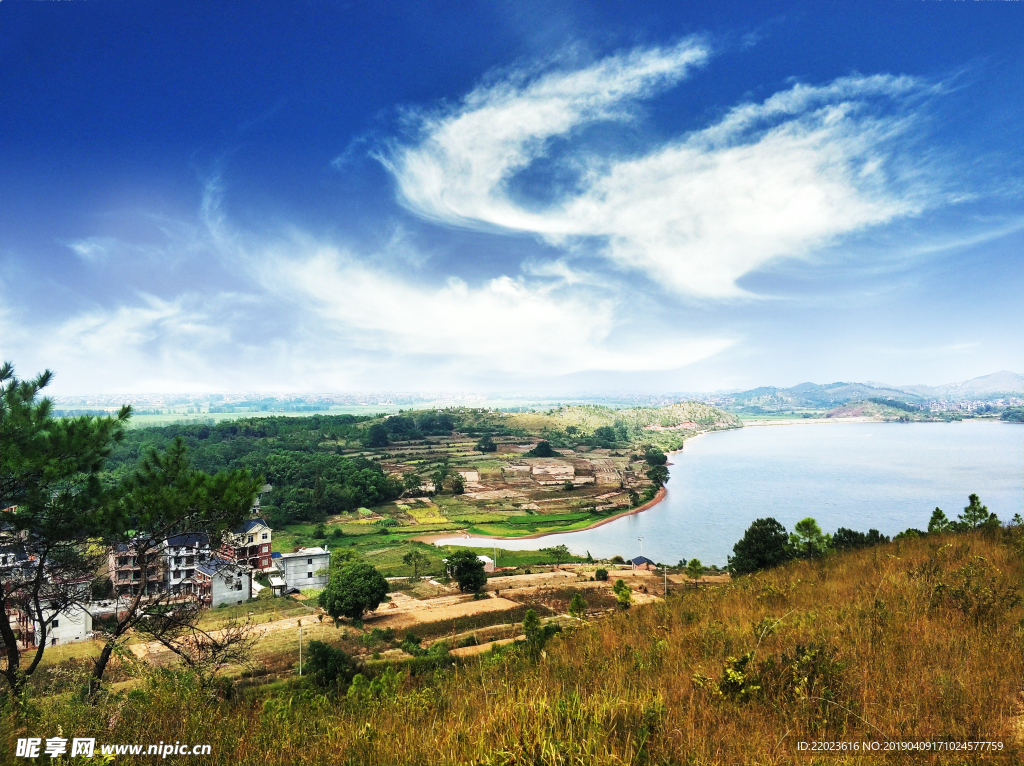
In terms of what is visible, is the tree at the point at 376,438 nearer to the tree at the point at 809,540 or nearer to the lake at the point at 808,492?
the lake at the point at 808,492

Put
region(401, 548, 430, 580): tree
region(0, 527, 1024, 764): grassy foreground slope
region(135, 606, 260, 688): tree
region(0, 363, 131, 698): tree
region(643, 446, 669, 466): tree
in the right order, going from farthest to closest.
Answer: region(643, 446, 669, 466): tree, region(401, 548, 430, 580): tree, region(135, 606, 260, 688): tree, region(0, 363, 131, 698): tree, region(0, 527, 1024, 764): grassy foreground slope

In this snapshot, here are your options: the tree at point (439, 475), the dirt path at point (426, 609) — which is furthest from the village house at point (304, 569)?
the tree at point (439, 475)

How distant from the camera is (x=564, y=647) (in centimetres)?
385

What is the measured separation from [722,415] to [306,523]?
118 m

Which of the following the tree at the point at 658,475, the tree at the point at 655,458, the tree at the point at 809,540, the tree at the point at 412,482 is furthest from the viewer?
the tree at the point at 655,458

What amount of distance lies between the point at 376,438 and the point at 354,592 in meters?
54.0

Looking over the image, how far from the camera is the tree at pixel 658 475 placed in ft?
161

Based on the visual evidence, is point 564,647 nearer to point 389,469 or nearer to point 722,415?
point 389,469

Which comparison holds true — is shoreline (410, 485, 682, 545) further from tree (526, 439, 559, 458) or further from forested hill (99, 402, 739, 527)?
tree (526, 439, 559, 458)

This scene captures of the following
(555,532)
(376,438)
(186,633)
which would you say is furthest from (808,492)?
(376,438)

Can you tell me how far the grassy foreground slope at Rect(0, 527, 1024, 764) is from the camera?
176 centimetres

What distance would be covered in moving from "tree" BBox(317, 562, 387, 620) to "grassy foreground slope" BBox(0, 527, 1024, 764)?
16.3m

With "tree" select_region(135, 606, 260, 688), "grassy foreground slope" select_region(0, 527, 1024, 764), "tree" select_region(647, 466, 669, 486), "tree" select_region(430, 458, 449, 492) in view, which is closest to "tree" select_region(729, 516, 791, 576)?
"grassy foreground slope" select_region(0, 527, 1024, 764)

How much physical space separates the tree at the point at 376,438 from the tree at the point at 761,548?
57.2 metres
